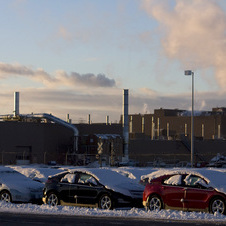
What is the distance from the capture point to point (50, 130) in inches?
2985

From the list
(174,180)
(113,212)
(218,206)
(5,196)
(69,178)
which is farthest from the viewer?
(5,196)

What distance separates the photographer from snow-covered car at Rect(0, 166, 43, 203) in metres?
24.4

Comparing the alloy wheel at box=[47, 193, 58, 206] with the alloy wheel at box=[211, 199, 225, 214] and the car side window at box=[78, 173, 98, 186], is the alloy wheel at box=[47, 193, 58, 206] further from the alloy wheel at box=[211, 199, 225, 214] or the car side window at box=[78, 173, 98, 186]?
the alloy wheel at box=[211, 199, 225, 214]

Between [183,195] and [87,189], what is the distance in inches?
149

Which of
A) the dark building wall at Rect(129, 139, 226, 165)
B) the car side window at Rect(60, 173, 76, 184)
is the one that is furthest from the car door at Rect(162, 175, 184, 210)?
the dark building wall at Rect(129, 139, 226, 165)

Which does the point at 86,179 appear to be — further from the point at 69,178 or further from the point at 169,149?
the point at 169,149

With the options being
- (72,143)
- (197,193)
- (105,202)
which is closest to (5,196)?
(105,202)

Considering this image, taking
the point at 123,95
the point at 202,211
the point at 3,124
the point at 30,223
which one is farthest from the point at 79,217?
the point at 123,95

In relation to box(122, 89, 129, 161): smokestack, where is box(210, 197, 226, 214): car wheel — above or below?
below

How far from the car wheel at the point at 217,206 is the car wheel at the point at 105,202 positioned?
3853mm

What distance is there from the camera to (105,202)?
72.8 ft

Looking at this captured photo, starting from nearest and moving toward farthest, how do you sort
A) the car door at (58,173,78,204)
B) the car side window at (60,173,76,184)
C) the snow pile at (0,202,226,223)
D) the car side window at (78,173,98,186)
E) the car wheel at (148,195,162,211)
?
the snow pile at (0,202,226,223), the car wheel at (148,195,162,211), the car side window at (78,173,98,186), the car door at (58,173,78,204), the car side window at (60,173,76,184)

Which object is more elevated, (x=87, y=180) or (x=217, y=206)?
(x=87, y=180)

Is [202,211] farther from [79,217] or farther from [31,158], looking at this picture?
[31,158]
